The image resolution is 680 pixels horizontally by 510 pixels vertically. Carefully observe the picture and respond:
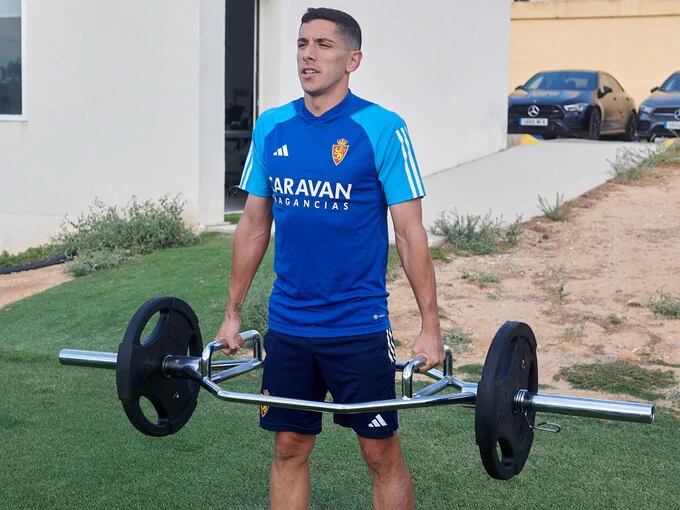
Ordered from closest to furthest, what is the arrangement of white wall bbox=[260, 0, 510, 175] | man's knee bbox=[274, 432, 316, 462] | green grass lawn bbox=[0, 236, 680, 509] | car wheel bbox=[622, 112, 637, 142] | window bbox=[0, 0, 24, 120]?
man's knee bbox=[274, 432, 316, 462], green grass lawn bbox=[0, 236, 680, 509], white wall bbox=[260, 0, 510, 175], window bbox=[0, 0, 24, 120], car wheel bbox=[622, 112, 637, 142]

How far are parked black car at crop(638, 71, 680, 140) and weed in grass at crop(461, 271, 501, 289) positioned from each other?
421 inches

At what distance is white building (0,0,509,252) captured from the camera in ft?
34.3

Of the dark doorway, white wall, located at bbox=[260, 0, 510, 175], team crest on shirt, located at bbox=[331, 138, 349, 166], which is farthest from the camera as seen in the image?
the dark doorway

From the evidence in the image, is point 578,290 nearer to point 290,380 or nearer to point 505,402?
point 290,380

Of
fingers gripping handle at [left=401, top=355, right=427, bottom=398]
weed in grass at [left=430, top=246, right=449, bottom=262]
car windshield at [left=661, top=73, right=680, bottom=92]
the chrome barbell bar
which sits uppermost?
car windshield at [left=661, top=73, right=680, bottom=92]

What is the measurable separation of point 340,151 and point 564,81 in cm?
1636

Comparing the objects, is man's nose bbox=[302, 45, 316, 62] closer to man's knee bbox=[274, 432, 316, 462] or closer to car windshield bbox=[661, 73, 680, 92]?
man's knee bbox=[274, 432, 316, 462]

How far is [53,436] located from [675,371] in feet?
12.9

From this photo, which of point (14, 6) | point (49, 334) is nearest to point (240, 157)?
point (14, 6)

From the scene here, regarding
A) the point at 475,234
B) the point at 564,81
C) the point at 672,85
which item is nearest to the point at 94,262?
the point at 475,234

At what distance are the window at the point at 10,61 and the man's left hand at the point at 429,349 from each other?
912 cm

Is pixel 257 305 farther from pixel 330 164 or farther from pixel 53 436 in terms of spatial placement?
pixel 330 164

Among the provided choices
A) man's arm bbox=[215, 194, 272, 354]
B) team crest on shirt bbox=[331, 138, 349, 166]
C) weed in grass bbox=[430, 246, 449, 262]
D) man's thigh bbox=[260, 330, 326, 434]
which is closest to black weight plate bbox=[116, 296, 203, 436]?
man's arm bbox=[215, 194, 272, 354]

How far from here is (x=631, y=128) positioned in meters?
19.8
